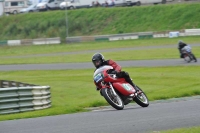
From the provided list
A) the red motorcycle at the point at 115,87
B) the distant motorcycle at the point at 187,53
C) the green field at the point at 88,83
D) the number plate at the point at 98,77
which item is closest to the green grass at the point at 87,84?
the green field at the point at 88,83

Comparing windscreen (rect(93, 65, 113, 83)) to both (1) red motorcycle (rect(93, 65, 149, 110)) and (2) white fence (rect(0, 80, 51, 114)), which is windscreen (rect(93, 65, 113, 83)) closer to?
(1) red motorcycle (rect(93, 65, 149, 110))

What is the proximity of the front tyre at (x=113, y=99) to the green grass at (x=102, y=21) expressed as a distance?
4209 cm

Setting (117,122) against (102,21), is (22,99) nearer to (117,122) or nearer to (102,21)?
(117,122)

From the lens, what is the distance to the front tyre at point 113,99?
13023 millimetres

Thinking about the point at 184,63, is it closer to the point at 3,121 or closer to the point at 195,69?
the point at 195,69

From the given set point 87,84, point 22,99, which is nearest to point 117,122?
point 22,99

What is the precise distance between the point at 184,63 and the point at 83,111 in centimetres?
1550

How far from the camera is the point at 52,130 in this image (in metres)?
9.88

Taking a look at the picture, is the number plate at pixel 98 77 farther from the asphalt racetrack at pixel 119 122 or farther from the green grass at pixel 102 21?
the green grass at pixel 102 21

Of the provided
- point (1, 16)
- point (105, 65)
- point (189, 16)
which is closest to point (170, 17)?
point (189, 16)

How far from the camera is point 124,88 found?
13.5 metres

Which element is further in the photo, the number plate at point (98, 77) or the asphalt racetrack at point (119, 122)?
the number plate at point (98, 77)

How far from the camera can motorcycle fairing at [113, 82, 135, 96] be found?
13.4 metres

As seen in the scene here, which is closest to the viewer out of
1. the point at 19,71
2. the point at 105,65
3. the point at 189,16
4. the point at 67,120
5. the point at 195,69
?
the point at 67,120
